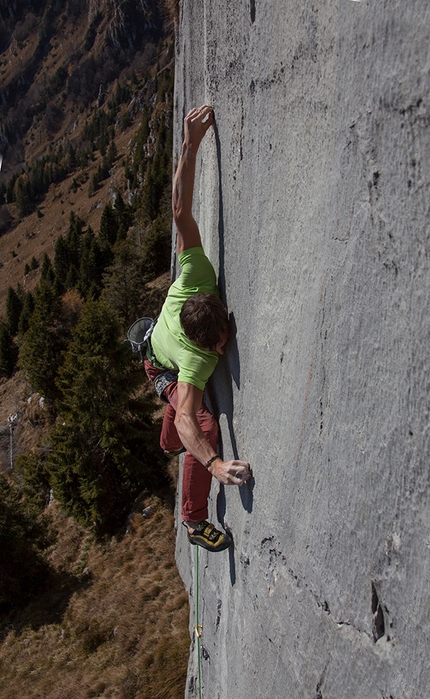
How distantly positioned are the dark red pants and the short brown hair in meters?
1.08

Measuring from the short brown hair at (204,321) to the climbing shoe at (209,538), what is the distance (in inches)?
76.6

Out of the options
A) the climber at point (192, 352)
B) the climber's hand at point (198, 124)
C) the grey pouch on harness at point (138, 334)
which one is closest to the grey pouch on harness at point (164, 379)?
the climber at point (192, 352)

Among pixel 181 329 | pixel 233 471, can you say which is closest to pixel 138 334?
pixel 181 329

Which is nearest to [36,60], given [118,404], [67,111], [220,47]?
[67,111]

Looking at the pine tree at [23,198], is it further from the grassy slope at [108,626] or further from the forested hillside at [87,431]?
the grassy slope at [108,626]

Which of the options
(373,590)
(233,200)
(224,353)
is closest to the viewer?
(373,590)

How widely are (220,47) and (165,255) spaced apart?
1462 inches

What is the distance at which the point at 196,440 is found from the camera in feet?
14.2

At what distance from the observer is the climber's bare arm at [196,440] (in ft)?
13.7

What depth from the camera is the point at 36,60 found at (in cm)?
18300

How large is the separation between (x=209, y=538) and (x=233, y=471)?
1334mm

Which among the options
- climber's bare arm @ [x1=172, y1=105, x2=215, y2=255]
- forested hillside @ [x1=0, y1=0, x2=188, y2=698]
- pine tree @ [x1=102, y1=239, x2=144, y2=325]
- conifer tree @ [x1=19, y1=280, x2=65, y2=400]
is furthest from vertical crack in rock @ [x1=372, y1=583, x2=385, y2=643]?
pine tree @ [x1=102, y1=239, x2=144, y2=325]

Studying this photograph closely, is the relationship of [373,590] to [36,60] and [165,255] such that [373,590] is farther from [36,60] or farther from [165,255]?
[36,60]

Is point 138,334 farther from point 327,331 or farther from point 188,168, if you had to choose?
point 327,331
